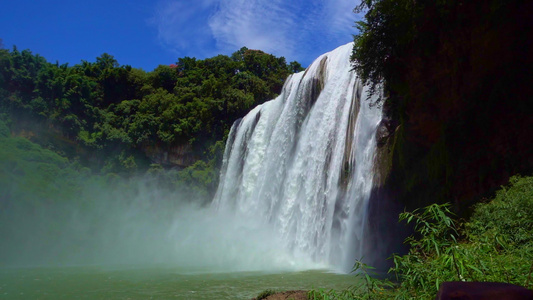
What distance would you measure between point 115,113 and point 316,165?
2733cm

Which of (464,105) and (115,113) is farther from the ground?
(115,113)

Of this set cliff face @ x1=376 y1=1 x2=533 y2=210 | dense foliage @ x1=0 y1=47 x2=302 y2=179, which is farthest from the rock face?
cliff face @ x1=376 y1=1 x2=533 y2=210

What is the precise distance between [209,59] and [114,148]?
13.5 m

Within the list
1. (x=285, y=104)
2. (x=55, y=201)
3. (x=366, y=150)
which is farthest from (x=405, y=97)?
(x=55, y=201)

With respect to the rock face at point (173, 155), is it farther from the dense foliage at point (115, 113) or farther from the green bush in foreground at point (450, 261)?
the green bush in foreground at point (450, 261)

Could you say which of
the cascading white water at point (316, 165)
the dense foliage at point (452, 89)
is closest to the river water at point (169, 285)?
the cascading white water at point (316, 165)

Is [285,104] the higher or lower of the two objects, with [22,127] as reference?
lower

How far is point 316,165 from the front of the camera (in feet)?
49.0

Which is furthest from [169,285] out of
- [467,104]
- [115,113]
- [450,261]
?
[115,113]

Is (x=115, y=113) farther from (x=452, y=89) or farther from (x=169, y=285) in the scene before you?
(x=452, y=89)

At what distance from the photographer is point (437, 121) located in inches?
368

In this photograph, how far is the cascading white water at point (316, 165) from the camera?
1223cm

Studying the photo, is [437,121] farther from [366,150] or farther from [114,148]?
[114,148]

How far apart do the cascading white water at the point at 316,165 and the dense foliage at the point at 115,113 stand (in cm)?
951
